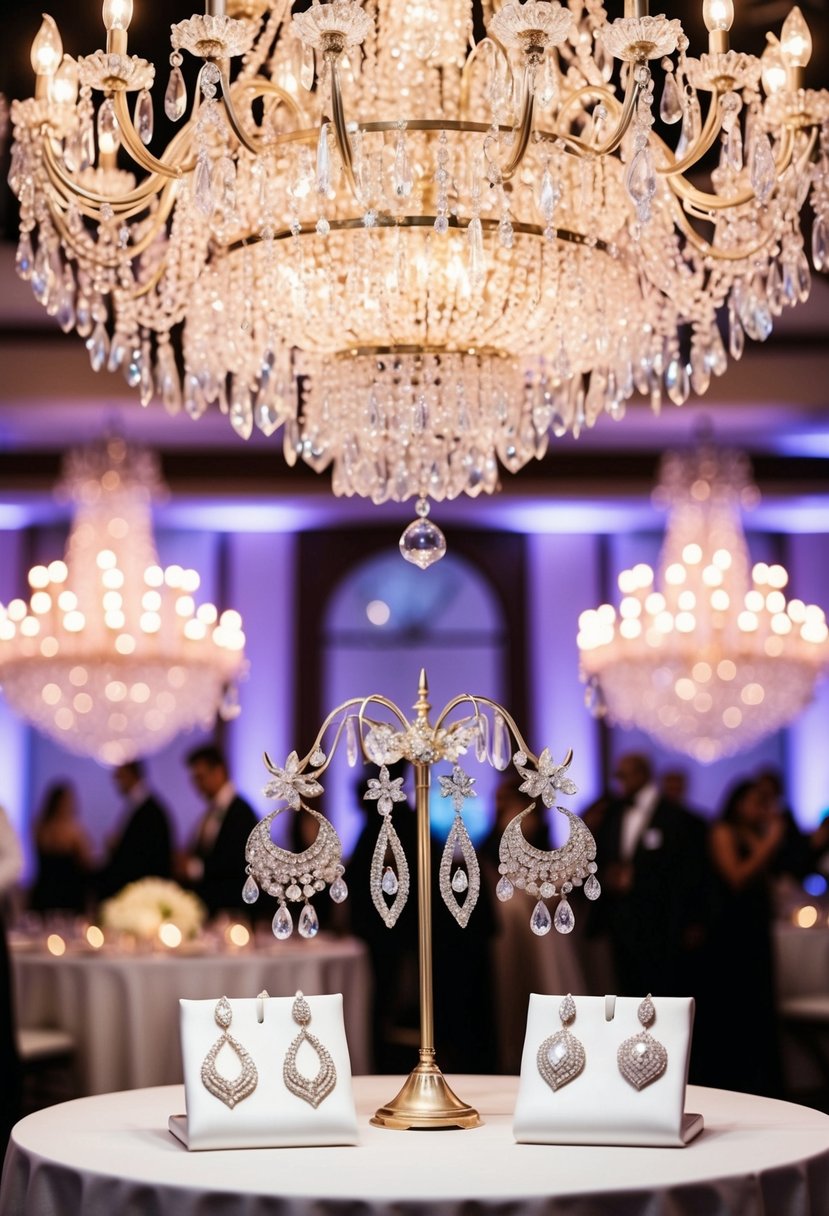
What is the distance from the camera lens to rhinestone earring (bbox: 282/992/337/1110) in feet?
8.01

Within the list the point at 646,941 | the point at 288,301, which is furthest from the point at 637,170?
the point at 646,941

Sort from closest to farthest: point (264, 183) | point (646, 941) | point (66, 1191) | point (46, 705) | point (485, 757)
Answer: point (66, 1191) < point (485, 757) < point (264, 183) < point (646, 941) < point (46, 705)

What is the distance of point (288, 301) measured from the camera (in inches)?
142

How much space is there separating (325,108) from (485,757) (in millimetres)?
1353

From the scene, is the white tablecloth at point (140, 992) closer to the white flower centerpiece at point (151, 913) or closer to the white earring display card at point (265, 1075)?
the white flower centerpiece at point (151, 913)

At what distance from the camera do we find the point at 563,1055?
98.1 inches

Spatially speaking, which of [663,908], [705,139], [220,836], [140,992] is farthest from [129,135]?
[663,908]

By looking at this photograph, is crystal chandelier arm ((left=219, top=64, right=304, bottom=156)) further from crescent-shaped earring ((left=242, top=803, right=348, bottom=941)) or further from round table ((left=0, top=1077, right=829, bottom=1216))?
round table ((left=0, top=1077, right=829, bottom=1216))

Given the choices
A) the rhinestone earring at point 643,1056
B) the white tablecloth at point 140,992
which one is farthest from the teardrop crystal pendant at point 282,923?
the white tablecloth at point 140,992

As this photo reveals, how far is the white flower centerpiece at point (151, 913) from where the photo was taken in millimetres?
6145

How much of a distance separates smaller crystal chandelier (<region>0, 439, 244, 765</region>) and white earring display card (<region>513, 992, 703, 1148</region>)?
6701mm

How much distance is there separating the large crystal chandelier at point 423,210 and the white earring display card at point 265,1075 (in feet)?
4.69

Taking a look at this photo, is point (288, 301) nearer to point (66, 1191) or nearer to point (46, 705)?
point (66, 1191)

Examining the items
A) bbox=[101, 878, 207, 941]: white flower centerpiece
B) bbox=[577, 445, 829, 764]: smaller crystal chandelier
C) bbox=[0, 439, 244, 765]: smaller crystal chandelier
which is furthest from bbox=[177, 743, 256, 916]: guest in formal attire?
bbox=[577, 445, 829, 764]: smaller crystal chandelier
